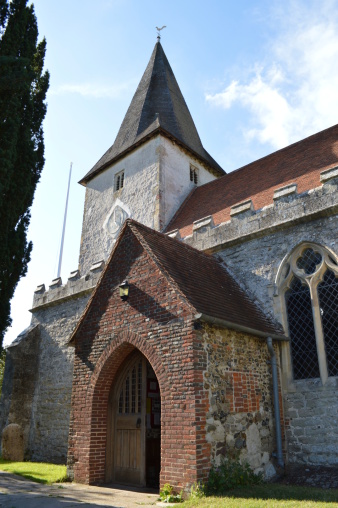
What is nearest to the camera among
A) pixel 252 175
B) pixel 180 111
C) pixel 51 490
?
pixel 51 490

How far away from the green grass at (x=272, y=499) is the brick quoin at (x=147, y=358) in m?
0.53

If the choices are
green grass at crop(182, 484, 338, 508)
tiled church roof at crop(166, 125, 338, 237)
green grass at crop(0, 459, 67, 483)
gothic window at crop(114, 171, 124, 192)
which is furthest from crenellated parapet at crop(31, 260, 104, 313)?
green grass at crop(182, 484, 338, 508)

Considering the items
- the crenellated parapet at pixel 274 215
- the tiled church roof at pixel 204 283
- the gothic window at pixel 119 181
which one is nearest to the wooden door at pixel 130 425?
the tiled church roof at pixel 204 283

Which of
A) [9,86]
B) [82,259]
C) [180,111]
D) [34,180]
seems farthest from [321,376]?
[180,111]

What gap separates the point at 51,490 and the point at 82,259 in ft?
38.0

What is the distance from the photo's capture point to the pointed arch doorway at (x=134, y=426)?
8352 millimetres

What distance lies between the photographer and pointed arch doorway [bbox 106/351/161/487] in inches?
329

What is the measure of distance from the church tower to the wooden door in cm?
739

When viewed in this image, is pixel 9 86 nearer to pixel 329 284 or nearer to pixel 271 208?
pixel 271 208

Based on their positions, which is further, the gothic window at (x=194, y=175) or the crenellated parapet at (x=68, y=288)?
the gothic window at (x=194, y=175)

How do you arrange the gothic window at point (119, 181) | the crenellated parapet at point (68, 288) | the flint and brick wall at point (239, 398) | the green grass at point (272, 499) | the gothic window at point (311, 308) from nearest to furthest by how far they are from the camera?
the green grass at point (272, 499) < the flint and brick wall at point (239, 398) < the gothic window at point (311, 308) < the crenellated parapet at point (68, 288) < the gothic window at point (119, 181)

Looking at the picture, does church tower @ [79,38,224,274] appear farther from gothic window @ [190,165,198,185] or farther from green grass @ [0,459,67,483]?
green grass @ [0,459,67,483]

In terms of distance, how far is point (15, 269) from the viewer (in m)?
9.66

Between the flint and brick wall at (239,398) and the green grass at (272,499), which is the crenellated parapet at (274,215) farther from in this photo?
the green grass at (272,499)
